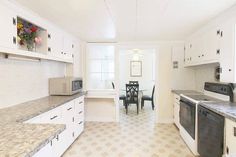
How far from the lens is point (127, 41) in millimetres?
4672

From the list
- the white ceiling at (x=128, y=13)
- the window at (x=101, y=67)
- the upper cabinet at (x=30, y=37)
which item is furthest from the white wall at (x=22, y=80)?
the window at (x=101, y=67)

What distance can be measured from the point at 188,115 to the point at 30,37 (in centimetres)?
293

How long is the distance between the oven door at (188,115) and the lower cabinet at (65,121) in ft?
6.99

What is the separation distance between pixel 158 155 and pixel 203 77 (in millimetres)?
2180

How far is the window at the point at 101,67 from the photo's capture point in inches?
195

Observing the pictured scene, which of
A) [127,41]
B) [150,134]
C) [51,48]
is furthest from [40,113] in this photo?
[127,41]

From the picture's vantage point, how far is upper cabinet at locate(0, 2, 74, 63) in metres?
1.92

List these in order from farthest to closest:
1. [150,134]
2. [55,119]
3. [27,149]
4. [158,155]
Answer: [150,134] < [158,155] < [55,119] < [27,149]

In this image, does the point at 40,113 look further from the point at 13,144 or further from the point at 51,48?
the point at 51,48

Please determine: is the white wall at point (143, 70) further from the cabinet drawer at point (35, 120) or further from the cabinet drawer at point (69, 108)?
the cabinet drawer at point (35, 120)

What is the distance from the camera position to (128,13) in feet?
8.22

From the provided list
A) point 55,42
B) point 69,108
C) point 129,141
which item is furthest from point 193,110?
point 55,42

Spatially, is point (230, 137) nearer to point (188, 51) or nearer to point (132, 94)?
point (188, 51)

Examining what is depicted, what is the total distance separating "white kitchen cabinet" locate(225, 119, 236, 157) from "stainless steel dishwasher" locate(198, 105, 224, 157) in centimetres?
7
